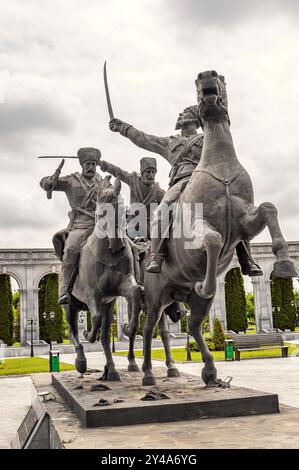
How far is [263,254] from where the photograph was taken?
135 ft

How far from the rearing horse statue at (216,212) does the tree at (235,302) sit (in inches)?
1416

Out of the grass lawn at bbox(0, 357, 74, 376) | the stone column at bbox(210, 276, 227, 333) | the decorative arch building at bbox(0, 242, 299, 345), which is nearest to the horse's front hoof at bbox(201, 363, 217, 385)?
the grass lawn at bbox(0, 357, 74, 376)

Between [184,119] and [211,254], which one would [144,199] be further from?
[211,254]

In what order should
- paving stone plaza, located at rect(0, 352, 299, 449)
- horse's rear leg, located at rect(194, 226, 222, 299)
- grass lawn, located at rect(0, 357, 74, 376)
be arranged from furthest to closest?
grass lawn, located at rect(0, 357, 74, 376), horse's rear leg, located at rect(194, 226, 222, 299), paving stone plaza, located at rect(0, 352, 299, 449)

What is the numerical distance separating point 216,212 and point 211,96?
4.27 ft

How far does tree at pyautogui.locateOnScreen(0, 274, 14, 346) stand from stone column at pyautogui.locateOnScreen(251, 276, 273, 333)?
19.5 m

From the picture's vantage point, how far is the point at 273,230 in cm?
471

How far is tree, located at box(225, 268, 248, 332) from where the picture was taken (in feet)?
135

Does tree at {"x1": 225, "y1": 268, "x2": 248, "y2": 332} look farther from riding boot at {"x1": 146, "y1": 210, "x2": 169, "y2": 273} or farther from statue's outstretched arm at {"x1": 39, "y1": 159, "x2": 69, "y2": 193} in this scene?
riding boot at {"x1": 146, "y1": 210, "x2": 169, "y2": 273}

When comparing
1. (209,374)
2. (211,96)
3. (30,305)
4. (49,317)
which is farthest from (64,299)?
(49,317)

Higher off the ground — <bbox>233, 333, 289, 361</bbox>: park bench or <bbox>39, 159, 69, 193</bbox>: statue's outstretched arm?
<bbox>39, 159, 69, 193</bbox>: statue's outstretched arm
